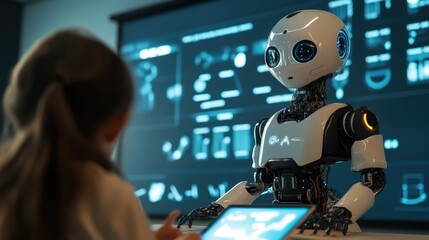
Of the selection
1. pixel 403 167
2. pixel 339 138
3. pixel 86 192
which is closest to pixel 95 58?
pixel 86 192

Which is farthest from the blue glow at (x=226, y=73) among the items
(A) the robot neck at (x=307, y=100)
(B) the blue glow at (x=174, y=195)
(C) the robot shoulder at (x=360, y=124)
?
(C) the robot shoulder at (x=360, y=124)

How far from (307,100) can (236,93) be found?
133cm

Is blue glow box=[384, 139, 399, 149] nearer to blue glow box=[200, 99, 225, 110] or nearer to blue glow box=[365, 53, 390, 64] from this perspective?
blue glow box=[365, 53, 390, 64]

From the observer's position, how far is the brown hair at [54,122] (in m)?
0.65

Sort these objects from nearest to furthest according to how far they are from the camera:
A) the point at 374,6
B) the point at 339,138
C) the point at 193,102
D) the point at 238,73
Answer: the point at 339,138
the point at 374,6
the point at 238,73
the point at 193,102

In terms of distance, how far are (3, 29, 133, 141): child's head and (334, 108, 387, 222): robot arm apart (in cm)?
85

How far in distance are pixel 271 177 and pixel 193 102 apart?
5.00ft

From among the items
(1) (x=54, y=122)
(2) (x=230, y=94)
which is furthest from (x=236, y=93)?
(1) (x=54, y=122)

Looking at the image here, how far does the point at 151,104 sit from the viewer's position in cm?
336

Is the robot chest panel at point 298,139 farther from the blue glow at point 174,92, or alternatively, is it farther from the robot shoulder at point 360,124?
the blue glow at point 174,92

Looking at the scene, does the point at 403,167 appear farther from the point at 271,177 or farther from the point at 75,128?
the point at 75,128

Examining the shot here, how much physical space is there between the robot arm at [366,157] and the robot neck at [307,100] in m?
0.12

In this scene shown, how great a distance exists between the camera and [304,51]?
1529 millimetres

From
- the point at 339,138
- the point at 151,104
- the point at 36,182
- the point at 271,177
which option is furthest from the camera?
the point at 151,104
